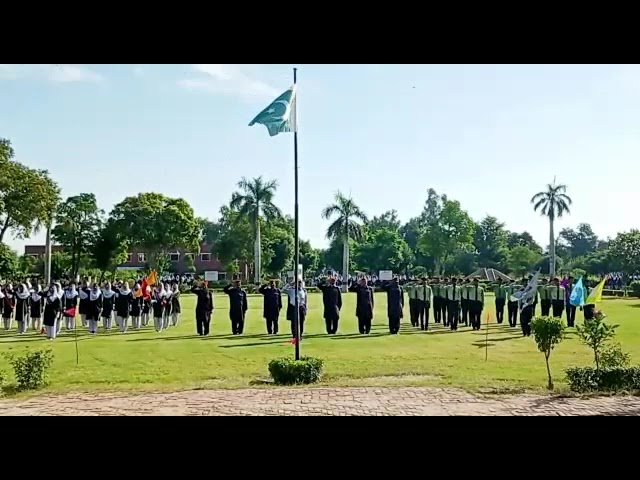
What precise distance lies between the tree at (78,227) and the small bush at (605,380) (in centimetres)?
4400

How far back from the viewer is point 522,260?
4309 cm

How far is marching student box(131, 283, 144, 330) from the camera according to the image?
667 inches

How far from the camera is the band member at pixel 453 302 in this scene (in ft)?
54.5

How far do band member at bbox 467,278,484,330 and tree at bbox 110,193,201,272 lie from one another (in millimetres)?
33193

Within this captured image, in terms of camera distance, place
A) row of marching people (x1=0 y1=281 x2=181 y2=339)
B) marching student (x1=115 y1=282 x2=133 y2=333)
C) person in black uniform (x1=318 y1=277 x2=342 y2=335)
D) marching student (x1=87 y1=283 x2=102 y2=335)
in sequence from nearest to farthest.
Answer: person in black uniform (x1=318 y1=277 x2=342 y2=335) < marching student (x1=87 y1=283 x2=102 y2=335) < row of marching people (x1=0 y1=281 x2=181 y2=339) < marching student (x1=115 y1=282 x2=133 y2=333)

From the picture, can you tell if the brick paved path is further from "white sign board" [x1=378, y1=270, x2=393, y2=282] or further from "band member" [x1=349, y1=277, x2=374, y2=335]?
"white sign board" [x1=378, y1=270, x2=393, y2=282]

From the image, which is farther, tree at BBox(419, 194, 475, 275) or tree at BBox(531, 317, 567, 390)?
tree at BBox(419, 194, 475, 275)

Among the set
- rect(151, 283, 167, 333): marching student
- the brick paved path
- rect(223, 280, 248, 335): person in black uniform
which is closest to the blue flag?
the brick paved path

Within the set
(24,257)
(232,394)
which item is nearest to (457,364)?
(232,394)

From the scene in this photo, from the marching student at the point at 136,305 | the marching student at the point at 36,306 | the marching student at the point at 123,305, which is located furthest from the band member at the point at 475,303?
the marching student at the point at 36,306

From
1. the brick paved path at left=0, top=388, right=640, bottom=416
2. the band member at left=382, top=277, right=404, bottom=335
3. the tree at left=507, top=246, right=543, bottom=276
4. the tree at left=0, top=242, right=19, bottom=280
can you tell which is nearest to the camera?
the brick paved path at left=0, top=388, right=640, bottom=416
